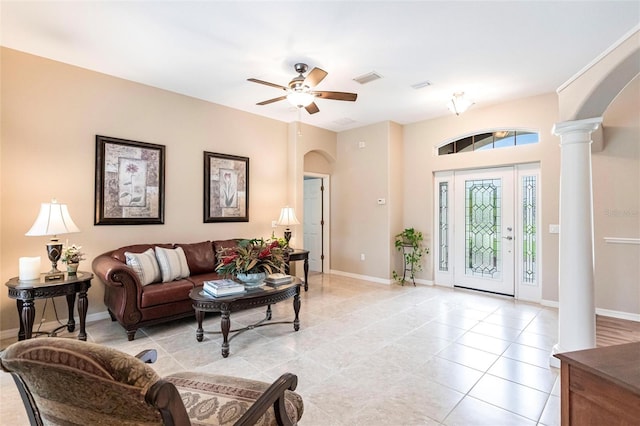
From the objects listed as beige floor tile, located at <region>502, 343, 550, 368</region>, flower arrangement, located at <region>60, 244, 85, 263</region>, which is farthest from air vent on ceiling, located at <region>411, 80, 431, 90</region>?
flower arrangement, located at <region>60, 244, 85, 263</region>

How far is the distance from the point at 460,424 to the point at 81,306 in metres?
3.49

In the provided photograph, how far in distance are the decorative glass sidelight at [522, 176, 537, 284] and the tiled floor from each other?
532 millimetres

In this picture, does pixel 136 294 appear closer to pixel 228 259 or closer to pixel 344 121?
pixel 228 259

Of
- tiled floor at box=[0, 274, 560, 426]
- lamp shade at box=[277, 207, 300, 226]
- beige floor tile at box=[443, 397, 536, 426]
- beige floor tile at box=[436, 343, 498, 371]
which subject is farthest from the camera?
lamp shade at box=[277, 207, 300, 226]

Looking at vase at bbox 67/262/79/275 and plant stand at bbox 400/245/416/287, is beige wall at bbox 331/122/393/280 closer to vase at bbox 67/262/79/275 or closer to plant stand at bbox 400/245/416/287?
plant stand at bbox 400/245/416/287

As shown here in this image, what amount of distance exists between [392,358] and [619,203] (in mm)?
3723

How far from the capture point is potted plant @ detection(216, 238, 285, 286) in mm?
3166

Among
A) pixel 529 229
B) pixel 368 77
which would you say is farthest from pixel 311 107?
pixel 529 229

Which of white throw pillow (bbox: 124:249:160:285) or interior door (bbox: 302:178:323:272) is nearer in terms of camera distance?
white throw pillow (bbox: 124:249:160:285)

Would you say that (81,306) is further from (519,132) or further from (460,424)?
(519,132)

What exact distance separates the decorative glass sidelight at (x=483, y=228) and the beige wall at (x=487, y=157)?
1.34ft

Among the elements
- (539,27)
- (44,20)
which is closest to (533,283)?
(539,27)

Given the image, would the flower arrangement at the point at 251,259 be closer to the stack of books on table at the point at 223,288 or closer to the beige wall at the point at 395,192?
the stack of books on table at the point at 223,288

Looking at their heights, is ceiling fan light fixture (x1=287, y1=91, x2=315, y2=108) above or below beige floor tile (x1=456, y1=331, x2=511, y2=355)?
above
